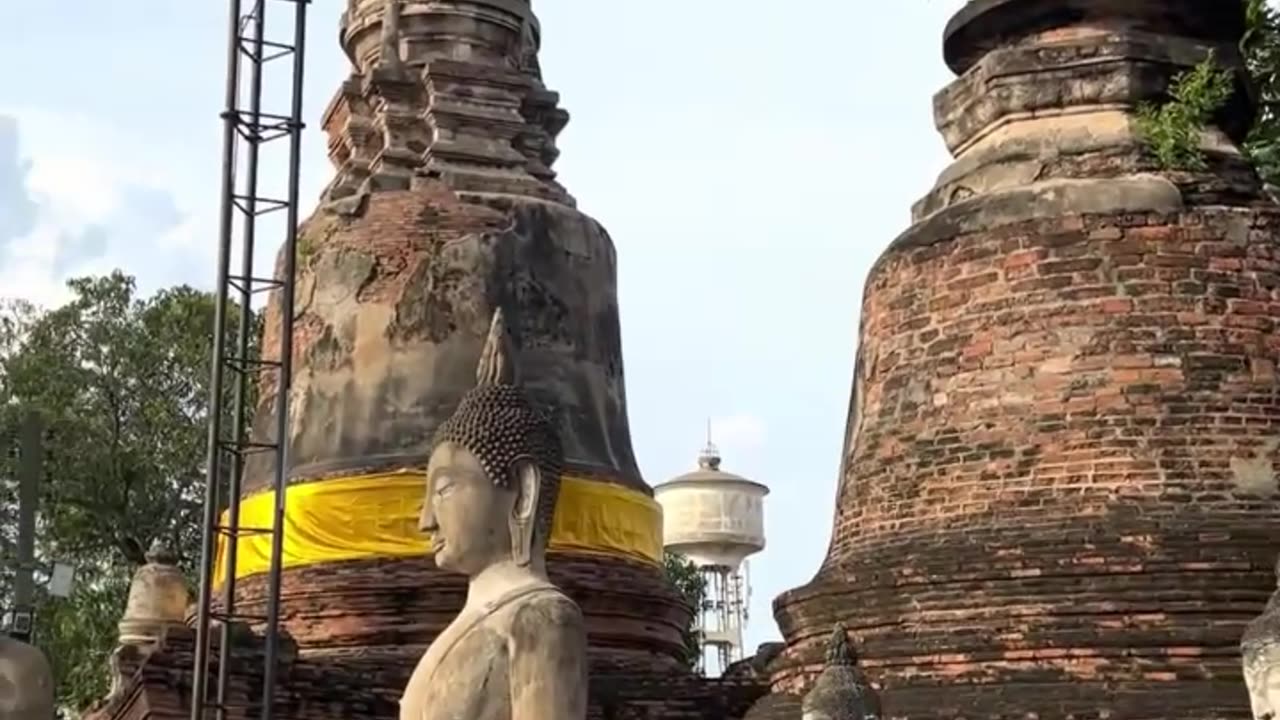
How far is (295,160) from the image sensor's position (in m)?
13.3

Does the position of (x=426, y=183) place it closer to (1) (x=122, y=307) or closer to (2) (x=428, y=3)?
(2) (x=428, y=3)

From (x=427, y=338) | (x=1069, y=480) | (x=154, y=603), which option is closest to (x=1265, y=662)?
(x=1069, y=480)

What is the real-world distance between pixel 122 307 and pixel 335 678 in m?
10.7

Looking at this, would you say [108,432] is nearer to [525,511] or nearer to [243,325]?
[243,325]

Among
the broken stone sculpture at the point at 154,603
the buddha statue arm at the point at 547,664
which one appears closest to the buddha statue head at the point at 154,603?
the broken stone sculpture at the point at 154,603

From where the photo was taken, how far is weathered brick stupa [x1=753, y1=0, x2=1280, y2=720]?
989 cm

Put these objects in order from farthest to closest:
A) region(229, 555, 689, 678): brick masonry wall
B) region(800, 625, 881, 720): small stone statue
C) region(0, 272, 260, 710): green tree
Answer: region(0, 272, 260, 710): green tree, region(229, 555, 689, 678): brick masonry wall, region(800, 625, 881, 720): small stone statue

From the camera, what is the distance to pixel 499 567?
5.44 metres

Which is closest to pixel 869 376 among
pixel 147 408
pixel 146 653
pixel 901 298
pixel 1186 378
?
pixel 901 298

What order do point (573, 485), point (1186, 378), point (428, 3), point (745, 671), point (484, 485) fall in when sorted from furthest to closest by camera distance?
point (428, 3) < point (573, 485) < point (745, 671) < point (1186, 378) < point (484, 485)

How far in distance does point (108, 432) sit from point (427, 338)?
8139 millimetres

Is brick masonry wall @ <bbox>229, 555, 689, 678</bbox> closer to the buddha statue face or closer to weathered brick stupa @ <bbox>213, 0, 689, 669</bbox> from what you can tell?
weathered brick stupa @ <bbox>213, 0, 689, 669</bbox>

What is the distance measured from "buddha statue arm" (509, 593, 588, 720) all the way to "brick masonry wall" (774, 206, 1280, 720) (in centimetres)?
478

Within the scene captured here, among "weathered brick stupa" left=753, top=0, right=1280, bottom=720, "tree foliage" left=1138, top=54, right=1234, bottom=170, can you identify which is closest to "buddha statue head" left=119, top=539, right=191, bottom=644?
"weathered brick stupa" left=753, top=0, right=1280, bottom=720
